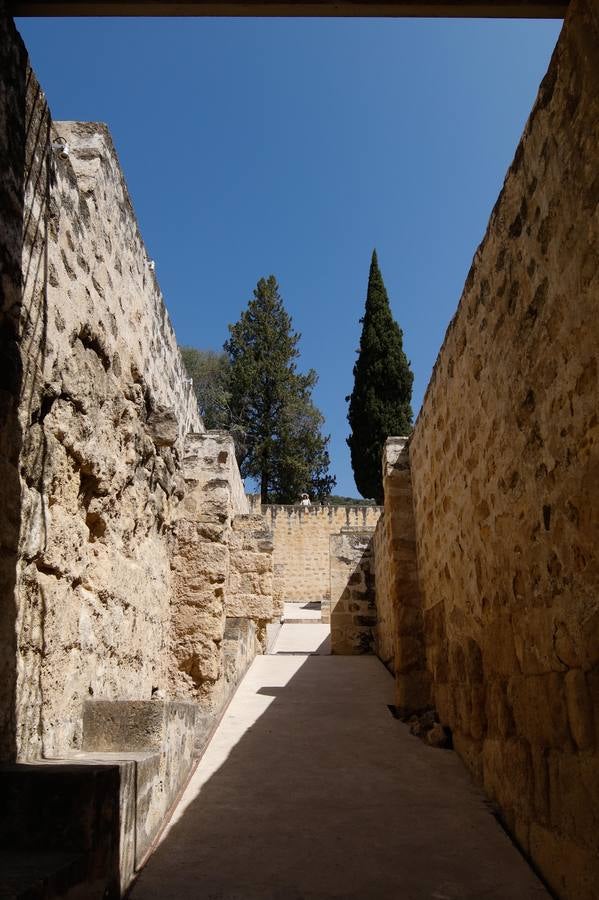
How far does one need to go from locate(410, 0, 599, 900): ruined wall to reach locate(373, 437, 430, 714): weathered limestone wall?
1268 mm

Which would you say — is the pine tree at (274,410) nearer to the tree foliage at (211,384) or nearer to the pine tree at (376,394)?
the tree foliage at (211,384)

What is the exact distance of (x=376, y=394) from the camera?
23.9 metres

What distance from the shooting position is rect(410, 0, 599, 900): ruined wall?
87.7 inches

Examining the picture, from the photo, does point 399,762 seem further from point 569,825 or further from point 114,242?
point 114,242

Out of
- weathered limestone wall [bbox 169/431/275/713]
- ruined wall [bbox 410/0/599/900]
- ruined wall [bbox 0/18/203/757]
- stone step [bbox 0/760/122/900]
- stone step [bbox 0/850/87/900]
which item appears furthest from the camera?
weathered limestone wall [bbox 169/431/275/713]

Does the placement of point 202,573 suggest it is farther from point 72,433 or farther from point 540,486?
point 540,486

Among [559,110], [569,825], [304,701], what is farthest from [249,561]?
[559,110]

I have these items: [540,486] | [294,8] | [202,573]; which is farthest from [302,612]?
[294,8]

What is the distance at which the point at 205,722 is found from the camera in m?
4.50

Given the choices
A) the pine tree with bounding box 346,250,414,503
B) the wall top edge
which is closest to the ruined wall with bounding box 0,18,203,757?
the wall top edge

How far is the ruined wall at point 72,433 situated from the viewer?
2.39m

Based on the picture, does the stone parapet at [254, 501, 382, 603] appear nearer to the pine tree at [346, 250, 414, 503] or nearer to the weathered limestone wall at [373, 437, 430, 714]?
the pine tree at [346, 250, 414, 503]

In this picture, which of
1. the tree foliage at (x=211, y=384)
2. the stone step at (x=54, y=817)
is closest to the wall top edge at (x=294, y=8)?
the stone step at (x=54, y=817)

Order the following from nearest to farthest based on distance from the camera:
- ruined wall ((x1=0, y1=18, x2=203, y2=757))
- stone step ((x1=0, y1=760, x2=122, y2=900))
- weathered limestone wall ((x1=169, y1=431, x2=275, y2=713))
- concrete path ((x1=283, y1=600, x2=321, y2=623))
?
stone step ((x1=0, y1=760, x2=122, y2=900)) → ruined wall ((x1=0, y1=18, x2=203, y2=757)) → weathered limestone wall ((x1=169, y1=431, x2=275, y2=713)) → concrete path ((x1=283, y1=600, x2=321, y2=623))
